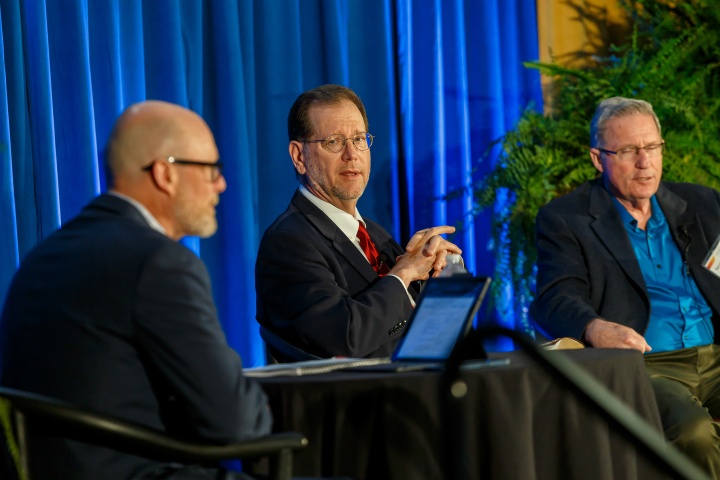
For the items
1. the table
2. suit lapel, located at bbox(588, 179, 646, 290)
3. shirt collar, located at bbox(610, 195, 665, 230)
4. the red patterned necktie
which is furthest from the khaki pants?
the red patterned necktie

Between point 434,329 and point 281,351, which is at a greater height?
point 434,329

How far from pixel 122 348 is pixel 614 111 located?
110 inches

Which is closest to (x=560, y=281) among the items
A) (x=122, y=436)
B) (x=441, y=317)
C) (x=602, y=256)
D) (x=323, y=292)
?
(x=602, y=256)

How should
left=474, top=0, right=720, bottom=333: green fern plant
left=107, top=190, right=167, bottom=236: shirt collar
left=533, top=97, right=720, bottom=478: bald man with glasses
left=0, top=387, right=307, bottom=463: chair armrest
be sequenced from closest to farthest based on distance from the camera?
left=0, top=387, right=307, bottom=463: chair armrest, left=107, top=190, right=167, bottom=236: shirt collar, left=533, top=97, right=720, bottom=478: bald man with glasses, left=474, top=0, right=720, bottom=333: green fern plant

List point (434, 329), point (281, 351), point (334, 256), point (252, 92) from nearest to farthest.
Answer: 1. point (434, 329)
2. point (281, 351)
3. point (334, 256)
4. point (252, 92)

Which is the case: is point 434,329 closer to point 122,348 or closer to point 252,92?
point 122,348

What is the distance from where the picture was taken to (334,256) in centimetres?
343

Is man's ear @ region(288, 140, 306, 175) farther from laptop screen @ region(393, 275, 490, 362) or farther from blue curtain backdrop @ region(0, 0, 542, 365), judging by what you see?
laptop screen @ region(393, 275, 490, 362)

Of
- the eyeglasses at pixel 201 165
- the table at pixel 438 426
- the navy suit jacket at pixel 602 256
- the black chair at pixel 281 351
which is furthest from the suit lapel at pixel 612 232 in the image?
the eyeglasses at pixel 201 165

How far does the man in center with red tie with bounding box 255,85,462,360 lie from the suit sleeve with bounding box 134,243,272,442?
117 cm

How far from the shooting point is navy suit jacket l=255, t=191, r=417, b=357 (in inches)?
123

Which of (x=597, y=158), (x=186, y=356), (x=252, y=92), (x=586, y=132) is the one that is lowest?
(x=186, y=356)

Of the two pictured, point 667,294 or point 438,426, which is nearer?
point 438,426

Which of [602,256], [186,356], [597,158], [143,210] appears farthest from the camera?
[597,158]
